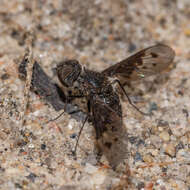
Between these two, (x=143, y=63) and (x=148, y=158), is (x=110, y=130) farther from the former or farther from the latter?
(x=143, y=63)

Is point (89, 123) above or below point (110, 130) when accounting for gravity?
below

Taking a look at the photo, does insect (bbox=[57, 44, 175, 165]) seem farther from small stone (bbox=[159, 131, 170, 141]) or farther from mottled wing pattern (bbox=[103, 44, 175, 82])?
small stone (bbox=[159, 131, 170, 141])

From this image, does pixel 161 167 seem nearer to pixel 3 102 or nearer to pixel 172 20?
pixel 3 102

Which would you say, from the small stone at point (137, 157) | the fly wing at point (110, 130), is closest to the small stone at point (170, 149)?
the small stone at point (137, 157)

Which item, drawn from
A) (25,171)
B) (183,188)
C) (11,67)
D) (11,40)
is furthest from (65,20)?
(183,188)

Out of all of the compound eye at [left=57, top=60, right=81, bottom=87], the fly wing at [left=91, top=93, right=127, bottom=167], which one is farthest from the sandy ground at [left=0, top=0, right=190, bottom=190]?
the compound eye at [left=57, top=60, right=81, bottom=87]

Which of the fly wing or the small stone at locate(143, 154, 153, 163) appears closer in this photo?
the fly wing

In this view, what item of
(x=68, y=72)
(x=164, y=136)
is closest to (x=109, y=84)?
(x=68, y=72)
